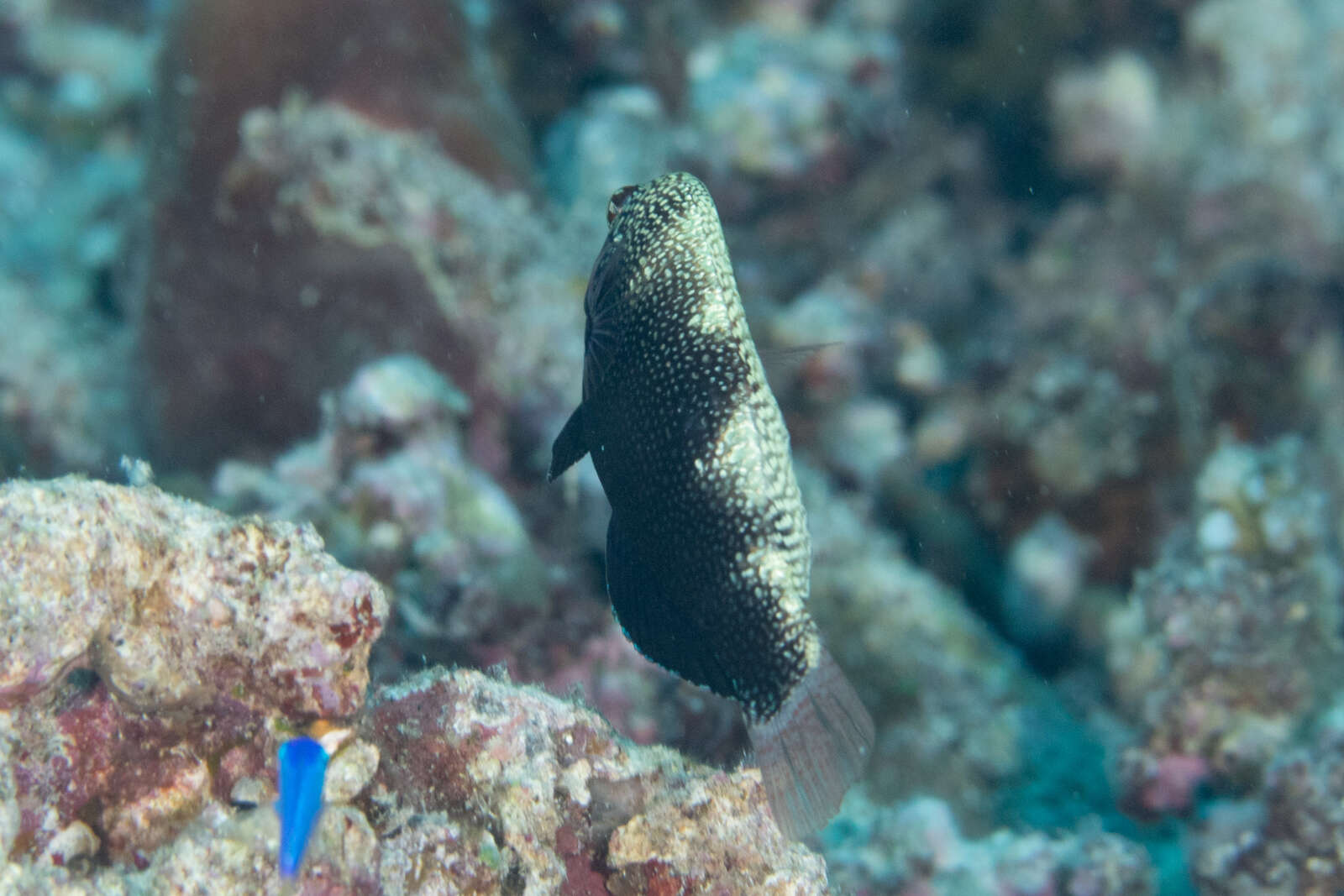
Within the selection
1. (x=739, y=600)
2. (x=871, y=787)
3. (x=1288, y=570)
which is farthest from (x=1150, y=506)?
(x=739, y=600)

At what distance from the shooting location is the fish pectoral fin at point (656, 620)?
1.98 meters

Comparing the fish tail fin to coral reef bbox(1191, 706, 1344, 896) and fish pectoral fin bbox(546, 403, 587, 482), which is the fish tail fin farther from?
coral reef bbox(1191, 706, 1344, 896)

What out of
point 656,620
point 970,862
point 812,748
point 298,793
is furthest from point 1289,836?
point 298,793

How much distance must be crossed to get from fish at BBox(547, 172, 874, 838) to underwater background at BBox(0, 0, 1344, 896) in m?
0.21

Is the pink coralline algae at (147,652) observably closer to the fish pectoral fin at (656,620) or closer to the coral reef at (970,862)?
the fish pectoral fin at (656,620)

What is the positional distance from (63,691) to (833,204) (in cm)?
617

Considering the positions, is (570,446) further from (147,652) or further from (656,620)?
(147,652)

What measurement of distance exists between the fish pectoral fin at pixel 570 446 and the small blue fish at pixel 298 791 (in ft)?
2.91

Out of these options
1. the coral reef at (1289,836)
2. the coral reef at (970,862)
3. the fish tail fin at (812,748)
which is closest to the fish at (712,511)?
the fish tail fin at (812,748)

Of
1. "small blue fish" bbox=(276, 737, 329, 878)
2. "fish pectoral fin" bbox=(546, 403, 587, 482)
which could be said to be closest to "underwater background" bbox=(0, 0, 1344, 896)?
"small blue fish" bbox=(276, 737, 329, 878)

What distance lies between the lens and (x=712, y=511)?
6.27 feet

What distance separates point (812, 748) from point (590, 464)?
2551mm

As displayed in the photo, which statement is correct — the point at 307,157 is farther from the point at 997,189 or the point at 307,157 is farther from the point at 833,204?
the point at 997,189

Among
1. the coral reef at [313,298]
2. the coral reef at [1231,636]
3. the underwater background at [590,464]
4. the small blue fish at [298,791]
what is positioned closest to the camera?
the small blue fish at [298,791]
